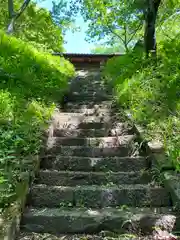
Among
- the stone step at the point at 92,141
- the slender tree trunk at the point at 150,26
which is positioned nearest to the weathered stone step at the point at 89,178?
the stone step at the point at 92,141

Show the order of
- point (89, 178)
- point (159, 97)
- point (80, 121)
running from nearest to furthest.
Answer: point (89, 178), point (159, 97), point (80, 121)

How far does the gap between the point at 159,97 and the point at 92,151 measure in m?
1.97

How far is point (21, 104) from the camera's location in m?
5.93

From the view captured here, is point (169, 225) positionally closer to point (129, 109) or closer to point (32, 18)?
point (129, 109)

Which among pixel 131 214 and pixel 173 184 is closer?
pixel 131 214

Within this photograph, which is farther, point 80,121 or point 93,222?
point 80,121

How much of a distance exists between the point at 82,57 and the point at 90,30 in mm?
3281

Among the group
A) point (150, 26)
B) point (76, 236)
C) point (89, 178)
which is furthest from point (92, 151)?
point (150, 26)

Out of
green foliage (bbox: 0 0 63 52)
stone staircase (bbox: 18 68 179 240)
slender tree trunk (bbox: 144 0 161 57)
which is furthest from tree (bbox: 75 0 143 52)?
stone staircase (bbox: 18 68 179 240)

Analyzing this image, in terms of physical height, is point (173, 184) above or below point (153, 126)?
below

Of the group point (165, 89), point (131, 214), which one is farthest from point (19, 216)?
point (165, 89)

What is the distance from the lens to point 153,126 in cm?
530

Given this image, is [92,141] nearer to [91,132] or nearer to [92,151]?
[92,151]

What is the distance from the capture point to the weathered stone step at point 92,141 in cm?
538
